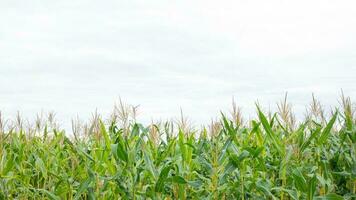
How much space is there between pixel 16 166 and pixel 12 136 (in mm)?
793

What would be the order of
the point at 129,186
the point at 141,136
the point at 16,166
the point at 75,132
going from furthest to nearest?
the point at 16,166 < the point at 75,132 < the point at 141,136 < the point at 129,186

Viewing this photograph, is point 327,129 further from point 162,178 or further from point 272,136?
point 162,178

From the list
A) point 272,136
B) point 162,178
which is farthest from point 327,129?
point 162,178

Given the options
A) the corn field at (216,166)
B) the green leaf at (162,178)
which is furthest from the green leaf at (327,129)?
the green leaf at (162,178)

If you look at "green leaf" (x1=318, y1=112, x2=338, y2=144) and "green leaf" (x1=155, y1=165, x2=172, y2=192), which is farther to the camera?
"green leaf" (x1=318, y1=112, x2=338, y2=144)

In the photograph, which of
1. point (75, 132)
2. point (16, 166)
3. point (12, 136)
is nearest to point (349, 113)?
point (75, 132)

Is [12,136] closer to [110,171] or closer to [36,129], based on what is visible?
[36,129]

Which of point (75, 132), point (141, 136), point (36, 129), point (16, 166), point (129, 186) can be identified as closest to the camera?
point (129, 186)

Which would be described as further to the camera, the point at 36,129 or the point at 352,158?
the point at 36,129

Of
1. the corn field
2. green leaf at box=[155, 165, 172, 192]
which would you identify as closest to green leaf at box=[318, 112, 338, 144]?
the corn field

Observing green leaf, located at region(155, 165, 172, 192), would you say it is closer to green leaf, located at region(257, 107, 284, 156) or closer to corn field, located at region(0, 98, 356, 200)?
corn field, located at region(0, 98, 356, 200)

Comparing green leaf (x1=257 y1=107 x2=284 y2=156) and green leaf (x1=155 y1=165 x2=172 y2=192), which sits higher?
green leaf (x1=257 y1=107 x2=284 y2=156)

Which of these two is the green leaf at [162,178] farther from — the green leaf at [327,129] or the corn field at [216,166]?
the green leaf at [327,129]

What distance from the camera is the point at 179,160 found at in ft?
15.0
